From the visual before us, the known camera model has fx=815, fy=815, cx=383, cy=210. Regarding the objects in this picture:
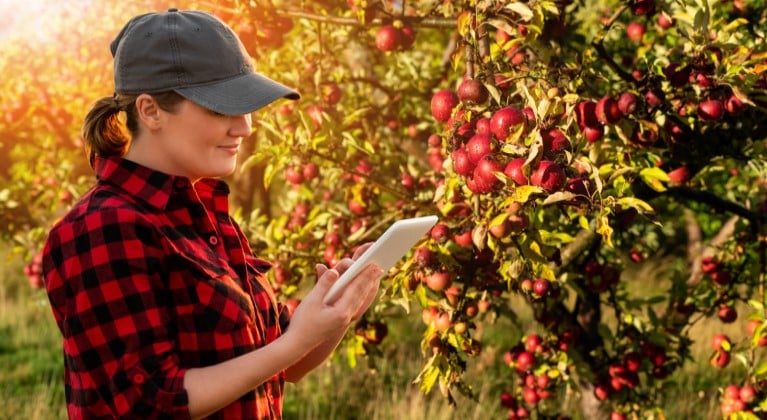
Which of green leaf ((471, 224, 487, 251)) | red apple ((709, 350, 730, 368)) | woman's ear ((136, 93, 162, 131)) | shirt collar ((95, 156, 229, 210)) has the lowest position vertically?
red apple ((709, 350, 730, 368))

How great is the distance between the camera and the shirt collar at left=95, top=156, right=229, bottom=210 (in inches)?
64.5

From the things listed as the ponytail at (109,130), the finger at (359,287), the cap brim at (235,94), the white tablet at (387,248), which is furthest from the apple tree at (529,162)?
the ponytail at (109,130)

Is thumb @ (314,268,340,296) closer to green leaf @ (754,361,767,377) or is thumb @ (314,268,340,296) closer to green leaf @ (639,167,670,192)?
green leaf @ (639,167,670,192)

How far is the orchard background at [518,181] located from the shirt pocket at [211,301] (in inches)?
31.6

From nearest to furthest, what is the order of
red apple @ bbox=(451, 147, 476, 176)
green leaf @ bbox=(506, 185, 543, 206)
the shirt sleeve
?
the shirt sleeve, green leaf @ bbox=(506, 185, 543, 206), red apple @ bbox=(451, 147, 476, 176)

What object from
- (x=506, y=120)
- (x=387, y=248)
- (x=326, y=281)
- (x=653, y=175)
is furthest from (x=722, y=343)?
(x=326, y=281)

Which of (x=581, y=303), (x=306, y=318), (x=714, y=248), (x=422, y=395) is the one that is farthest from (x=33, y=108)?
(x=306, y=318)

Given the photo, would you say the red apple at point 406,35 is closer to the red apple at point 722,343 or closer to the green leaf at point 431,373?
the green leaf at point 431,373

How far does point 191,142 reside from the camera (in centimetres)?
168

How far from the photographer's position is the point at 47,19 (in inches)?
288

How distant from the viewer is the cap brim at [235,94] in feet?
5.36

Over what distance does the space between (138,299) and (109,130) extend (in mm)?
418

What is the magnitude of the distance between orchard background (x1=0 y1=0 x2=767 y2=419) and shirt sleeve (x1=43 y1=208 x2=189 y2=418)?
97cm

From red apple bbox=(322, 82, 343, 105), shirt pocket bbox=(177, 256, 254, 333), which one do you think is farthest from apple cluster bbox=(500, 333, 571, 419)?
shirt pocket bbox=(177, 256, 254, 333)
